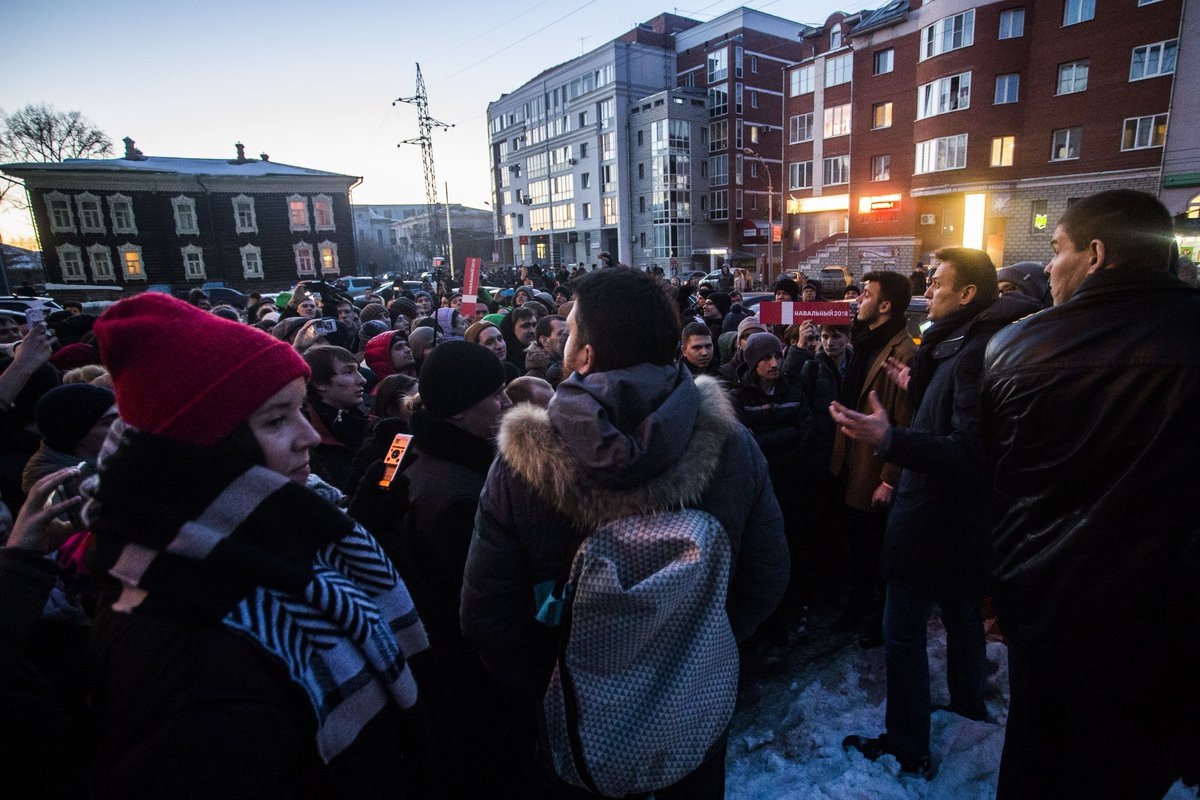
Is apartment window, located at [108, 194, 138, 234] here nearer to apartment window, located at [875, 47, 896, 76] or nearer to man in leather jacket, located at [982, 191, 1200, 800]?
apartment window, located at [875, 47, 896, 76]

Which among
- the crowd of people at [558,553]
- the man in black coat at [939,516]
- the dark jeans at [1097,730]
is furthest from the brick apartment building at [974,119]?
the dark jeans at [1097,730]

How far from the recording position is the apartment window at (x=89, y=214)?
36.8 meters

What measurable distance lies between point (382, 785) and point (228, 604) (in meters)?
0.60

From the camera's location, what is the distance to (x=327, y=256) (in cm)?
4319

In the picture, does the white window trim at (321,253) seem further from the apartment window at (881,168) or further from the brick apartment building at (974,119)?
the apartment window at (881,168)

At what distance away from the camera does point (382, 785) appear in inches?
52.6

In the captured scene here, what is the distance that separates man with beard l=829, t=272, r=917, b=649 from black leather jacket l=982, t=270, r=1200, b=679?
1.55 metres

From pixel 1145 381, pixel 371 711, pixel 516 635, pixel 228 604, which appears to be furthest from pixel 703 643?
pixel 1145 381

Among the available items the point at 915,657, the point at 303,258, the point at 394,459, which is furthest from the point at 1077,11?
the point at 303,258

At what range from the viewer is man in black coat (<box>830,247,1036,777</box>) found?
2.44 meters

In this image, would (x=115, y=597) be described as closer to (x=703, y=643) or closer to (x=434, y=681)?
(x=434, y=681)

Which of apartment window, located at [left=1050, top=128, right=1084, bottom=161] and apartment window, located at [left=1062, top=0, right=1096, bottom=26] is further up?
apartment window, located at [left=1062, top=0, right=1096, bottom=26]

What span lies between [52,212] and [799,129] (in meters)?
47.7

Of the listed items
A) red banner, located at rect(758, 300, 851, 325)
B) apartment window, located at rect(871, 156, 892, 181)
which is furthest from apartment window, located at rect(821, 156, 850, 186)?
red banner, located at rect(758, 300, 851, 325)
